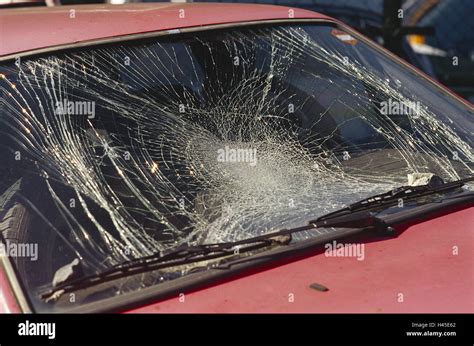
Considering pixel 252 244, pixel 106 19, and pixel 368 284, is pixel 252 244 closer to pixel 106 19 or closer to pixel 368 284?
pixel 368 284

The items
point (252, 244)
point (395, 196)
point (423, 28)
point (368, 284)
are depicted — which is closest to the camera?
point (368, 284)

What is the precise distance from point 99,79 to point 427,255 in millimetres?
1121

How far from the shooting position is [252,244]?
7.23 ft

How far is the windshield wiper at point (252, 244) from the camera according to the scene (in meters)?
2.03

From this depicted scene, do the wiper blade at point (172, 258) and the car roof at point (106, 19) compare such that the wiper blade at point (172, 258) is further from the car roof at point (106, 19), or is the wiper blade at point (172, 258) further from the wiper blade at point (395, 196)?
the car roof at point (106, 19)

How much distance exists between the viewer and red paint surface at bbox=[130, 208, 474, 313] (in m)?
1.95

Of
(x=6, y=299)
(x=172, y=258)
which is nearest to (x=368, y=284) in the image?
(x=172, y=258)

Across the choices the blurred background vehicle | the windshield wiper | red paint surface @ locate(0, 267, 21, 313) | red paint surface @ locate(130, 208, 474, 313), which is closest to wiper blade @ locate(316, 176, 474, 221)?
the windshield wiper

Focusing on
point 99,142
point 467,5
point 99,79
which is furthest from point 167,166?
point 467,5

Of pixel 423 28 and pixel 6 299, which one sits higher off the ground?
pixel 423 28

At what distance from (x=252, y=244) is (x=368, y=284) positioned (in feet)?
1.03

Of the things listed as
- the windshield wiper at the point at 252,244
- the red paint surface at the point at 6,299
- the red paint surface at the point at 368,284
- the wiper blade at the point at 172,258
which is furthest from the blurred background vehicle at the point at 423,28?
the red paint surface at the point at 6,299

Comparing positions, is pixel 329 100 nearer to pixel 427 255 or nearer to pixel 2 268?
pixel 427 255

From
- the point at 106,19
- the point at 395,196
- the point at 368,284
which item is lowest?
the point at 368,284
